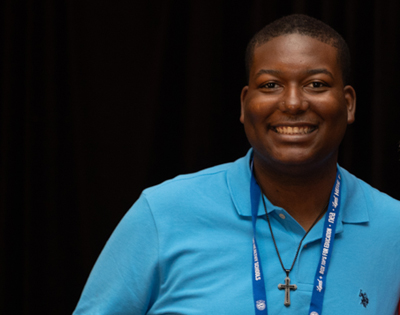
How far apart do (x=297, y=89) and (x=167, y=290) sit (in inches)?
29.1

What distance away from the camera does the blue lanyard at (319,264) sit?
4.75 ft

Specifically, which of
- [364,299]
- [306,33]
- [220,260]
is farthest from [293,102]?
[364,299]

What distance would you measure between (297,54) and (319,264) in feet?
2.12

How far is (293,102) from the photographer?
1531 mm

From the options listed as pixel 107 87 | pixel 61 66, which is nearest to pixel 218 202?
pixel 107 87

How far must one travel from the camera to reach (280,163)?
158cm

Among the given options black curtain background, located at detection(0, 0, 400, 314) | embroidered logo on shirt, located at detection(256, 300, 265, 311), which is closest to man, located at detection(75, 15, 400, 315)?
embroidered logo on shirt, located at detection(256, 300, 265, 311)

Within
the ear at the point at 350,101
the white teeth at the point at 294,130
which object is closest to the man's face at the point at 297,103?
the white teeth at the point at 294,130

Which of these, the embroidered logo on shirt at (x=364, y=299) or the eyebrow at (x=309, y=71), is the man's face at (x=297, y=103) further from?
the embroidered logo on shirt at (x=364, y=299)

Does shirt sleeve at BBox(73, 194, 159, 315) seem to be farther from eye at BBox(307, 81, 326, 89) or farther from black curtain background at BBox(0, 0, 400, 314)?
black curtain background at BBox(0, 0, 400, 314)

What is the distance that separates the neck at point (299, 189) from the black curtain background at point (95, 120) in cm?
86

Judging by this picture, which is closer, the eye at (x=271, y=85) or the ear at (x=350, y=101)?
the eye at (x=271, y=85)

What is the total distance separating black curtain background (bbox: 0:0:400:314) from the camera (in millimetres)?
2510

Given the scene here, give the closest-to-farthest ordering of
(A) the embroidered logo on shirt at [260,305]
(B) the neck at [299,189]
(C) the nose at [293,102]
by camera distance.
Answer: (A) the embroidered logo on shirt at [260,305], (C) the nose at [293,102], (B) the neck at [299,189]
